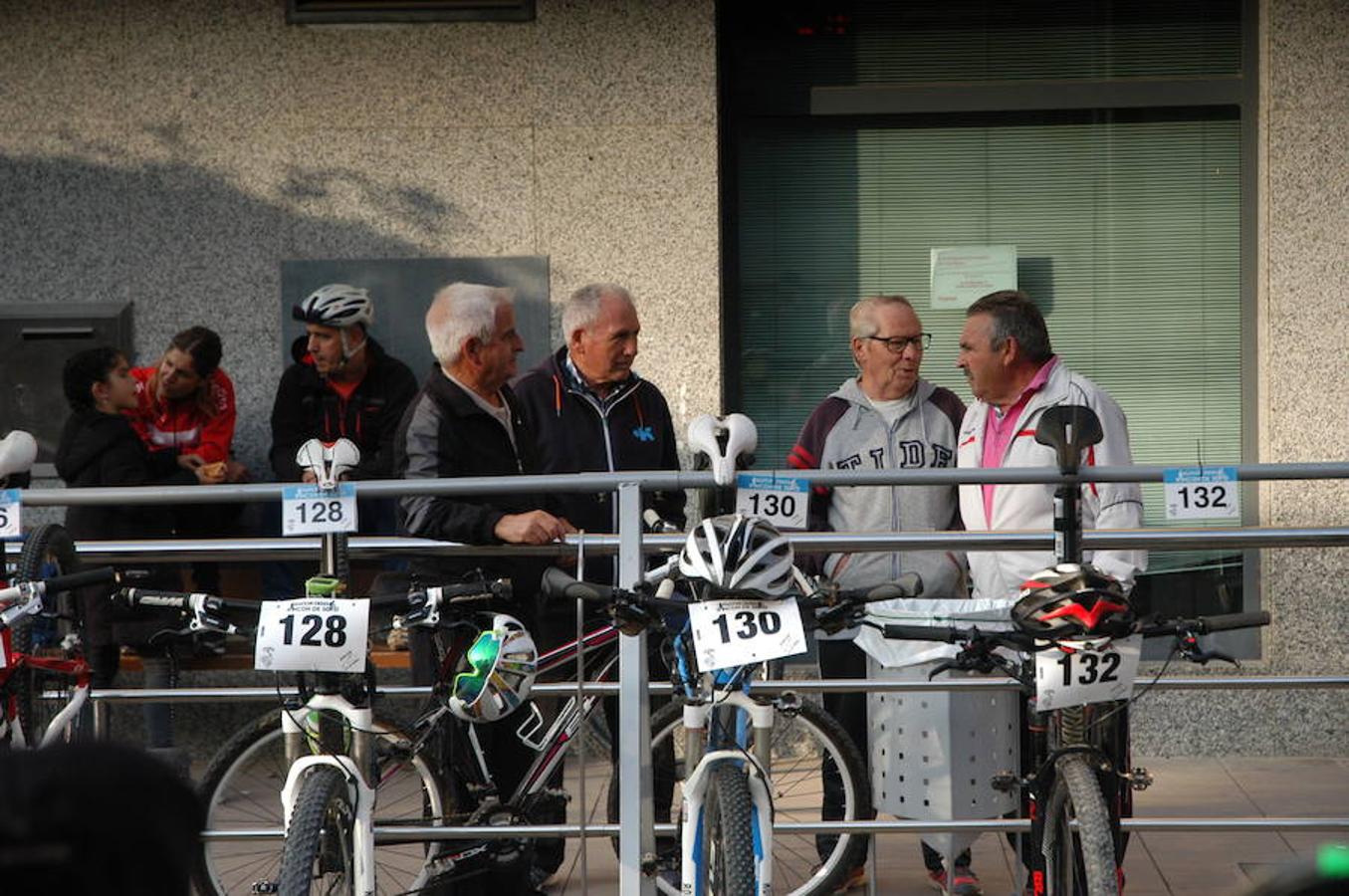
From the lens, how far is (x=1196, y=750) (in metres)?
8.43

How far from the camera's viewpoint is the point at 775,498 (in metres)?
4.92

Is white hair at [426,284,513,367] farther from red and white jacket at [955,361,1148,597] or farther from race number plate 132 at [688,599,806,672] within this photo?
race number plate 132 at [688,599,806,672]

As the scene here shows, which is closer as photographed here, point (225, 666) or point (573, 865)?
point (573, 865)

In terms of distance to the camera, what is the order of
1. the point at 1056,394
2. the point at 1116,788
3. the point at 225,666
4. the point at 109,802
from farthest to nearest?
the point at 225,666 → the point at 1056,394 → the point at 1116,788 → the point at 109,802

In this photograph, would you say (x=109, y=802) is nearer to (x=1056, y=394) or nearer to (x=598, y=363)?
(x=1056, y=394)

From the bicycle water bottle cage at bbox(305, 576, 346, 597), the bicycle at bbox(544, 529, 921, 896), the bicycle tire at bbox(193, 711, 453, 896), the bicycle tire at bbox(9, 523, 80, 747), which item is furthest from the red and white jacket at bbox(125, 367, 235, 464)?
the bicycle at bbox(544, 529, 921, 896)

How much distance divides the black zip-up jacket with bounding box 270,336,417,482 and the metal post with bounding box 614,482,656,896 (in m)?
2.51

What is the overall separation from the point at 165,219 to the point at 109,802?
24.1 feet

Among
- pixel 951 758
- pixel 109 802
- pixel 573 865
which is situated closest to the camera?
pixel 109 802

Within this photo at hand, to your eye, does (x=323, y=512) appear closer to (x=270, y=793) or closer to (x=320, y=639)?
(x=320, y=639)

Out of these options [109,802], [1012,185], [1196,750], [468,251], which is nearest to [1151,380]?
[1012,185]

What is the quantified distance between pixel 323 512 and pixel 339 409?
287 centimetres

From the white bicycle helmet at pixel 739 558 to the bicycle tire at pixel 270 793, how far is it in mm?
1149

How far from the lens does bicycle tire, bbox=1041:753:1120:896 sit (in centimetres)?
409
